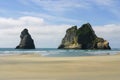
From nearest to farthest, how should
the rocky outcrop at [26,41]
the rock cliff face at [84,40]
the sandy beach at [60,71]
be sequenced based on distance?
the sandy beach at [60,71]
the rock cliff face at [84,40]
the rocky outcrop at [26,41]

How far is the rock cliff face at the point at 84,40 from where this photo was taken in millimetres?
168875

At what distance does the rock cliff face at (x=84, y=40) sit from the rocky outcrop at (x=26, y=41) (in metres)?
23.1

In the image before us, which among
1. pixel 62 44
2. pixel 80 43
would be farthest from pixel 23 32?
pixel 80 43

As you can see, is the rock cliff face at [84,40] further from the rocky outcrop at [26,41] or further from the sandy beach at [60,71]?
the sandy beach at [60,71]

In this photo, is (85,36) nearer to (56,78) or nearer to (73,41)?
(73,41)

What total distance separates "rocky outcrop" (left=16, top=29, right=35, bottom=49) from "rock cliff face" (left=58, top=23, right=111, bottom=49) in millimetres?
23103

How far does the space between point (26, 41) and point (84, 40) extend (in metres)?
37.9

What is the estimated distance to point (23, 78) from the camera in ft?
52.5

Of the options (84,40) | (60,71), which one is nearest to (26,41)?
(84,40)

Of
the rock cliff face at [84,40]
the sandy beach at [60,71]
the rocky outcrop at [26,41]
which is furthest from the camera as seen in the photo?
the rocky outcrop at [26,41]

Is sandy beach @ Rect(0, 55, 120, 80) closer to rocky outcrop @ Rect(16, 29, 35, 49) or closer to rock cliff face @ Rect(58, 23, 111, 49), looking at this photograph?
rock cliff face @ Rect(58, 23, 111, 49)

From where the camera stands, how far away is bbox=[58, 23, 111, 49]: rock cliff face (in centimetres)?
16888

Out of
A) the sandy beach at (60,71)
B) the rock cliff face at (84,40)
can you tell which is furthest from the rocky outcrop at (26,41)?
the sandy beach at (60,71)

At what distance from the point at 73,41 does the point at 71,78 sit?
167 m
